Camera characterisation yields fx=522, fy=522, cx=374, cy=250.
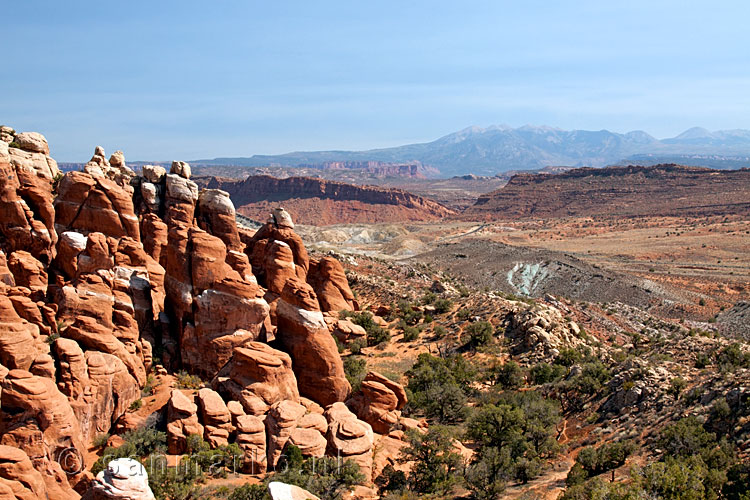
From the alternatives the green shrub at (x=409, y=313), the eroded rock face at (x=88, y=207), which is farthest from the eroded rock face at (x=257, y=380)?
the green shrub at (x=409, y=313)

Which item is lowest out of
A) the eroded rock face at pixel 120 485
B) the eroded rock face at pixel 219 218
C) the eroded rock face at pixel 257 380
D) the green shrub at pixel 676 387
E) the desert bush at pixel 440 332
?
the desert bush at pixel 440 332

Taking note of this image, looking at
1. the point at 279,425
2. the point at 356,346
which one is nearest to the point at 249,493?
the point at 279,425

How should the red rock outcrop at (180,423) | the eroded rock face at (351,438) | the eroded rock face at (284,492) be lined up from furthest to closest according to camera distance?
the eroded rock face at (351,438)
the red rock outcrop at (180,423)
the eroded rock face at (284,492)

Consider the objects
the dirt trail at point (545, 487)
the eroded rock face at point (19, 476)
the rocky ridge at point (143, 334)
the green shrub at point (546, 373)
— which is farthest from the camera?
the green shrub at point (546, 373)

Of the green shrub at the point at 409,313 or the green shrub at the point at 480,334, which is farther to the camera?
the green shrub at the point at 409,313

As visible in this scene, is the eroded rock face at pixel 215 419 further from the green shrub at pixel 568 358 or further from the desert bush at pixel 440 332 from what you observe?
the green shrub at pixel 568 358

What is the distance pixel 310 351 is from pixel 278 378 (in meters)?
2.30

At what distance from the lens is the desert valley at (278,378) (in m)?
16.3

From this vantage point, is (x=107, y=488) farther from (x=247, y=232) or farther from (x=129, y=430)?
(x=247, y=232)

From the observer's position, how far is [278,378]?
21.0 metres

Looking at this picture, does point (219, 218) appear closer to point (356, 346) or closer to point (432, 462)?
point (356, 346)

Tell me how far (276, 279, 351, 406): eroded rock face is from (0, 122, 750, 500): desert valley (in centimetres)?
8

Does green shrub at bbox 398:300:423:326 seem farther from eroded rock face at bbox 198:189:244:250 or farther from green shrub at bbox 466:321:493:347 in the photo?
eroded rock face at bbox 198:189:244:250

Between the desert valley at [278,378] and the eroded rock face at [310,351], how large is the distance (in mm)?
78
